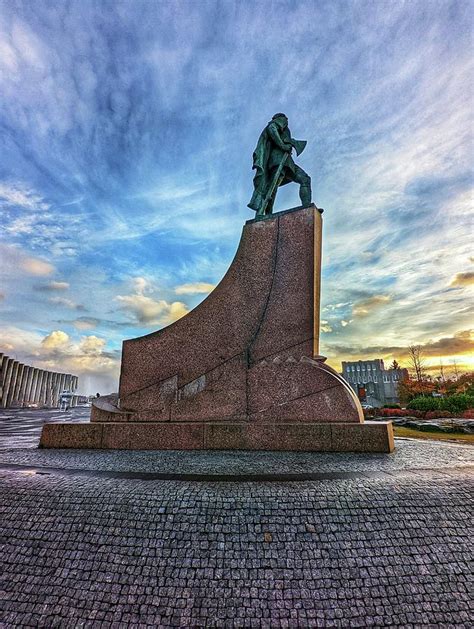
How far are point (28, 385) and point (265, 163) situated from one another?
5642cm

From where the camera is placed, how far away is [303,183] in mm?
8469

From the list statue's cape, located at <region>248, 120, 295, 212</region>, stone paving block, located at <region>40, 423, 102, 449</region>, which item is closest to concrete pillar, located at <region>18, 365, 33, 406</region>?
stone paving block, located at <region>40, 423, 102, 449</region>

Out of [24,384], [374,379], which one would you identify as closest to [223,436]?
[24,384]

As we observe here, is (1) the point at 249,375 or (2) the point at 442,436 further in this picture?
(2) the point at 442,436

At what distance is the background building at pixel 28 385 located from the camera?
147 feet

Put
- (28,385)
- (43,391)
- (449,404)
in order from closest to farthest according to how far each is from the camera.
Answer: (449,404) < (28,385) < (43,391)

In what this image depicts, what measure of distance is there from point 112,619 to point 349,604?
168 cm

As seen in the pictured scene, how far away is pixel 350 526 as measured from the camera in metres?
3.18

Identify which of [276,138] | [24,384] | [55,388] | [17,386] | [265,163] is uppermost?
[276,138]

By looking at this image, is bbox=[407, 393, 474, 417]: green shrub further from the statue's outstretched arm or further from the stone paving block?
the stone paving block

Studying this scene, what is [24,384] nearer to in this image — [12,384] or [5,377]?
[12,384]

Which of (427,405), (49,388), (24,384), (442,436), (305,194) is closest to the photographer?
(305,194)

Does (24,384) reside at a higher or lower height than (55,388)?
lower

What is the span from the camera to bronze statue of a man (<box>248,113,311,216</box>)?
861 centimetres
